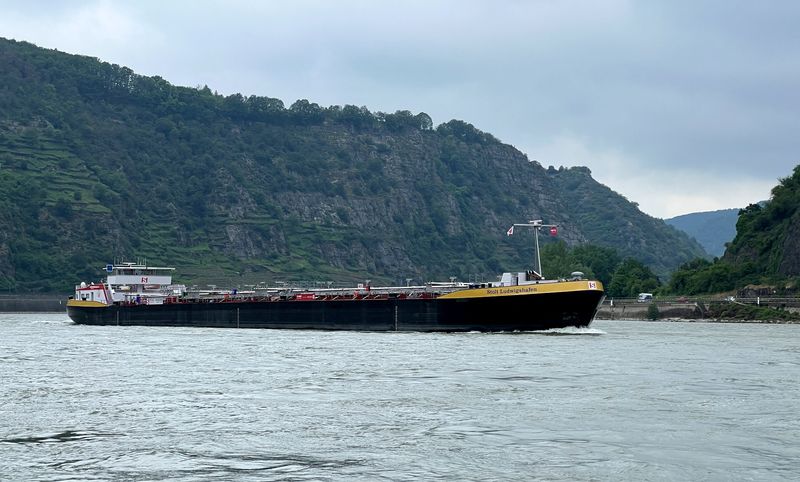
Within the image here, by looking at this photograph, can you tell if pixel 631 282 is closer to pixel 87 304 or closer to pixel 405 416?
pixel 87 304

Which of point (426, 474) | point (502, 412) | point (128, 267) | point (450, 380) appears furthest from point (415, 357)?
point (128, 267)

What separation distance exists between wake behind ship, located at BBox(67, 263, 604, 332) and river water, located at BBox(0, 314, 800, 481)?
17.4 metres

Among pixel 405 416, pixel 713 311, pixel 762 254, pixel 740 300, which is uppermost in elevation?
pixel 762 254

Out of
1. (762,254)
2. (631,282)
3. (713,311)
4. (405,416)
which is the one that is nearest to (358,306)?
(405,416)

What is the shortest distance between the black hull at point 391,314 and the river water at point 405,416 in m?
17.4

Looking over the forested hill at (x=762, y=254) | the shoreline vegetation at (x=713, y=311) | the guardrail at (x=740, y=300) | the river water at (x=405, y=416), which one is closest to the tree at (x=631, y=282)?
the forested hill at (x=762, y=254)

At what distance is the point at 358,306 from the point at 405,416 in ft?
181

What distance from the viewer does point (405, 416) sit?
97.0 ft

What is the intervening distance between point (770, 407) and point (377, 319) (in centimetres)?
5298

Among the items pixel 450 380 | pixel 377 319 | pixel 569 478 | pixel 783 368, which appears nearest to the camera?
pixel 569 478

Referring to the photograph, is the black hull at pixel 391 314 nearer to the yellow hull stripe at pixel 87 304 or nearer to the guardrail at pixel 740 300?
the yellow hull stripe at pixel 87 304

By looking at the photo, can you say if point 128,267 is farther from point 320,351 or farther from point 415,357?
point 415,357

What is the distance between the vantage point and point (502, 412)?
30.2 meters

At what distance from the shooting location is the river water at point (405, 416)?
22188 millimetres
